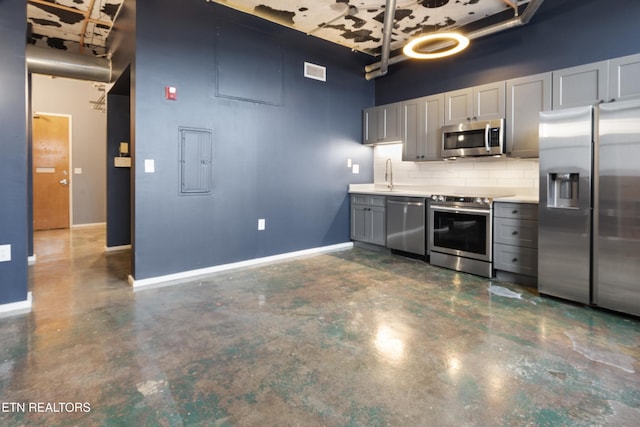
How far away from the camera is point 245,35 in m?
4.29

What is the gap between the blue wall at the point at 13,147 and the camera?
9.30 feet

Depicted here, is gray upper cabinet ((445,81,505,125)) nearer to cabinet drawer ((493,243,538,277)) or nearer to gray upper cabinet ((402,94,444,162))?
gray upper cabinet ((402,94,444,162))

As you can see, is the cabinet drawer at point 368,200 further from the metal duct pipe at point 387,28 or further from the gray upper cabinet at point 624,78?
the gray upper cabinet at point 624,78

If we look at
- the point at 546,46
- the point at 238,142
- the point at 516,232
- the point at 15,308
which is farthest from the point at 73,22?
the point at 516,232

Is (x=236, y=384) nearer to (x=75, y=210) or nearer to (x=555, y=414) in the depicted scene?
(x=555, y=414)

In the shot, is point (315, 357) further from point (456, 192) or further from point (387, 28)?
point (387, 28)

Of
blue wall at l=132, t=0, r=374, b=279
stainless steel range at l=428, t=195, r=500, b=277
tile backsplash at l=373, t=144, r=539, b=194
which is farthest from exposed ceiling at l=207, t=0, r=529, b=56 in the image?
stainless steel range at l=428, t=195, r=500, b=277

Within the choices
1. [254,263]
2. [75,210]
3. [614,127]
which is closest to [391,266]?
[254,263]

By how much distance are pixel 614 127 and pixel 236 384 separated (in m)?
3.41

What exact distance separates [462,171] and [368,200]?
1.40 m

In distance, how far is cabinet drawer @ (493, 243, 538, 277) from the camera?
3573 mm

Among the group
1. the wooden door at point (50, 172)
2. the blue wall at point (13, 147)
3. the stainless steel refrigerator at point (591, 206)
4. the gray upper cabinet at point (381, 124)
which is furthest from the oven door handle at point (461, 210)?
the wooden door at point (50, 172)

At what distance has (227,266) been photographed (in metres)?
4.29

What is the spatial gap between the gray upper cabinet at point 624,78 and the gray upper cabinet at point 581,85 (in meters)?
0.04
